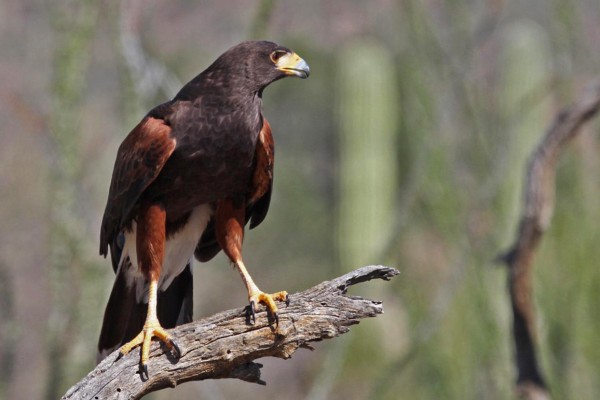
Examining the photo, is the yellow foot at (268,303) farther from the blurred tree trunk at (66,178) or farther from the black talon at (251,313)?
the blurred tree trunk at (66,178)

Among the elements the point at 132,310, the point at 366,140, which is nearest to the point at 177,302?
the point at 132,310

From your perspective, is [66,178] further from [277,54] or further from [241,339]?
[241,339]

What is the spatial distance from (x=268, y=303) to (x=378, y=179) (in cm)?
1012

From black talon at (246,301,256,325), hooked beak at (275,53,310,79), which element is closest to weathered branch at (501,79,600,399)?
hooked beak at (275,53,310,79)

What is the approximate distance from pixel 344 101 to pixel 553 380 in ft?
23.7

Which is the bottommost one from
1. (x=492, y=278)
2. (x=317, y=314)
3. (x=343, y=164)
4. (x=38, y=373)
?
(x=317, y=314)

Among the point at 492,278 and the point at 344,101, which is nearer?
the point at 492,278

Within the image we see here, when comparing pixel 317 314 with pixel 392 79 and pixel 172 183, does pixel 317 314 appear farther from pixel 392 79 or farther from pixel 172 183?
pixel 392 79

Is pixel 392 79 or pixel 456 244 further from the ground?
pixel 392 79

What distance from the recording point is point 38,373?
14.5 metres

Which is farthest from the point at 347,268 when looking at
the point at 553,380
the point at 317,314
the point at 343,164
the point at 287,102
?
the point at 317,314

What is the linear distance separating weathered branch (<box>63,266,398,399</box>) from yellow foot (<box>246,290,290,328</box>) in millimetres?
23

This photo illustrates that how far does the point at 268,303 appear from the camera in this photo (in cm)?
432

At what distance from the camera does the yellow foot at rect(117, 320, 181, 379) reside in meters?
4.15
